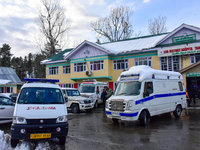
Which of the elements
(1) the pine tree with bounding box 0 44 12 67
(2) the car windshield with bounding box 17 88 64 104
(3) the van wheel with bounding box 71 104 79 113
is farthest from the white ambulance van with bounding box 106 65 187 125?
(1) the pine tree with bounding box 0 44 12 67

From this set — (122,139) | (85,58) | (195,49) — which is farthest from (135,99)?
(85,58)

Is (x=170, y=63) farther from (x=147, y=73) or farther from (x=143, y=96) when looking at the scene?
(x=143, y=96)

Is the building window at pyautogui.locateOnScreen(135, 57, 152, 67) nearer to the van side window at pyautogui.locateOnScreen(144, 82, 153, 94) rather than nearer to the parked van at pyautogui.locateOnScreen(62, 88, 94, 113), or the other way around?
the parked van at pyautogui.locateOnScreen(62, 88, 94, 113)

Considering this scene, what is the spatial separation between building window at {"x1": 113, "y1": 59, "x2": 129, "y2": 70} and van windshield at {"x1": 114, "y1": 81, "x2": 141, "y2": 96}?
15032 mm

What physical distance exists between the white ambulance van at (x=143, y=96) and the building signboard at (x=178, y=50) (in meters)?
10.5

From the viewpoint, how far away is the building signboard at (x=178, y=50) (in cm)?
1988

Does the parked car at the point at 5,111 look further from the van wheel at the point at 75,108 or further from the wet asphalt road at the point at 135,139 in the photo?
the van wheel at the point at 75,108

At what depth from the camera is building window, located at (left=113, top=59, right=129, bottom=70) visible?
24922 millimetres

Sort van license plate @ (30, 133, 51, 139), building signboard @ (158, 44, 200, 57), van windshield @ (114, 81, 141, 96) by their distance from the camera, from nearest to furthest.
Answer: van license plate @ (30, 133, 51, 139) < van windshield @ (114, 81, 141, 96) < building signboard @ (158, 44, 200, 57)

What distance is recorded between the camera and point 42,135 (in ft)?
18.5

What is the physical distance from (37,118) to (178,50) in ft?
62.6

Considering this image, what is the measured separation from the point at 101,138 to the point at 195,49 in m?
17.1

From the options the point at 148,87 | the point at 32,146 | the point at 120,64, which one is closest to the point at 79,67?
the point at 120,64

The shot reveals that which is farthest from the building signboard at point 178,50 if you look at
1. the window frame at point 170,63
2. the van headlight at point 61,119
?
the van headlight at point 61,119
